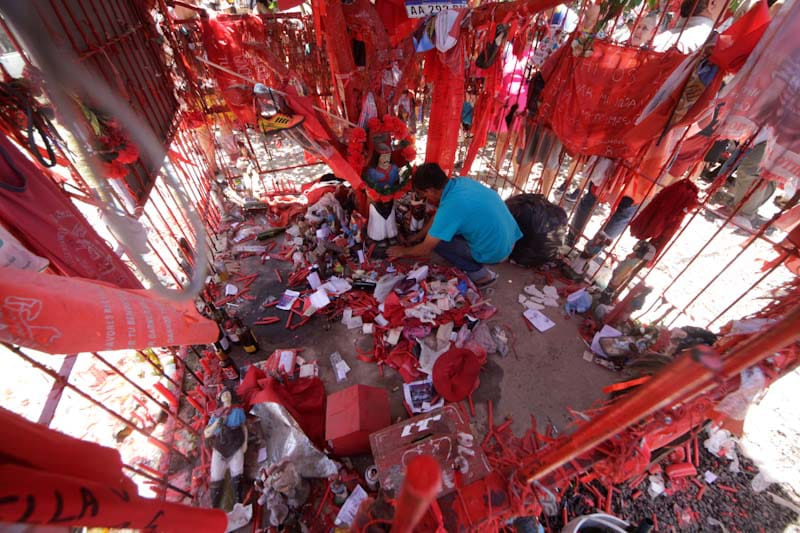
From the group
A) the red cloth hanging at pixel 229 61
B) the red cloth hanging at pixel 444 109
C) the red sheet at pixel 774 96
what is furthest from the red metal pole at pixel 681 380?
the red cloth hanging at pixel 229 61

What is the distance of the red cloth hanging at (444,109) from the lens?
5090mm

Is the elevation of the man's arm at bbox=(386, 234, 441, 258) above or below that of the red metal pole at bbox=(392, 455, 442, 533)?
below

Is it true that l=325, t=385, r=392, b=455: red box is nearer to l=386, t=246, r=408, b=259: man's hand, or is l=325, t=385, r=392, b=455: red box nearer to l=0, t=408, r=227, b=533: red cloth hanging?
l=0, t=408, r=227, b=533: red cloth hanging

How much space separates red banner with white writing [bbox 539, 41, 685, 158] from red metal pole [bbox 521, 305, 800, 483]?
3.87 meters

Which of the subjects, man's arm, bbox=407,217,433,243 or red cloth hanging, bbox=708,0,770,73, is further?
man's arm, bbox=407,217,433,243

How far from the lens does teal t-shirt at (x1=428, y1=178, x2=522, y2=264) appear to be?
412cm

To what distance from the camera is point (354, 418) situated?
288 cm

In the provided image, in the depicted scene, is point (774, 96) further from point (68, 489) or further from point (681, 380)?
point (68, 489)

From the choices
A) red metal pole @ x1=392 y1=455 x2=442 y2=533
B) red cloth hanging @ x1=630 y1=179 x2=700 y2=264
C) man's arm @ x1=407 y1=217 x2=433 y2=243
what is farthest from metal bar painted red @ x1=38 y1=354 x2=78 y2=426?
red cloth hanging @ x1=630 y1=179 x2=700 y2=264

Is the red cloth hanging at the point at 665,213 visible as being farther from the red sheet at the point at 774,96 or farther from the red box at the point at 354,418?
the red box at the point at 354,418

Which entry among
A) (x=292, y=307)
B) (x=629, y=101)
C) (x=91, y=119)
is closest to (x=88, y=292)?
(x=91, y=119)

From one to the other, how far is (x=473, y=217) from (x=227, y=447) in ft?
11.8

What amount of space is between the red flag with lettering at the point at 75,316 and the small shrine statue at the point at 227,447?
126 centimetres

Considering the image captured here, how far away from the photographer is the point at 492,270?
5141 millimetres
